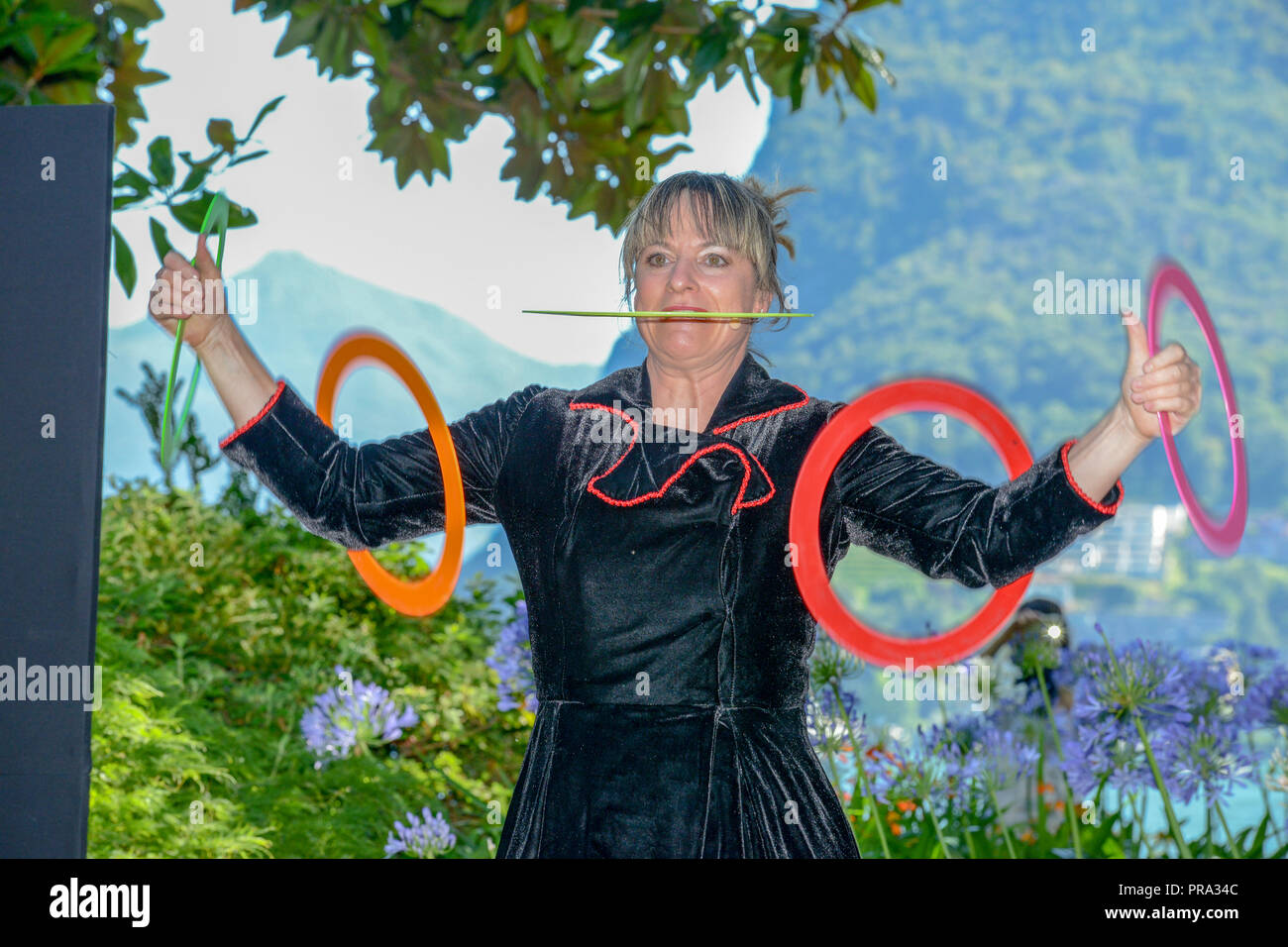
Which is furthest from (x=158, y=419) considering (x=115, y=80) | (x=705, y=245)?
(x=705, y=245)

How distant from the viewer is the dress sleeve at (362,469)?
2.73 metres

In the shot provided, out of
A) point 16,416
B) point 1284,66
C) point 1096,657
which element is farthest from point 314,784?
point 1284,66

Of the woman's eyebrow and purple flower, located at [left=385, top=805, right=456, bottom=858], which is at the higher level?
the woman's eyebrow

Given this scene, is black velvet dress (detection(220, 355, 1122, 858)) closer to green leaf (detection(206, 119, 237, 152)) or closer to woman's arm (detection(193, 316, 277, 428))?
woman's arm (detection(193, 316, 277, 428))

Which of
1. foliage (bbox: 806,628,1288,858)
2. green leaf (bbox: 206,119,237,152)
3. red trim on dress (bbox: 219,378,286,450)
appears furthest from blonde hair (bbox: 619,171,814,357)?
green leaf (bbox: 206,119,237,152)

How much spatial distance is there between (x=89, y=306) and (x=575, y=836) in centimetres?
168

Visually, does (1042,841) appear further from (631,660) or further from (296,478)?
(296,478)

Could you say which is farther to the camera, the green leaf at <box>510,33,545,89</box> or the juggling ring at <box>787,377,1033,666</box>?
the green leaf at <box>510,33,545,89</box>

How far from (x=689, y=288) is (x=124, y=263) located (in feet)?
7.77

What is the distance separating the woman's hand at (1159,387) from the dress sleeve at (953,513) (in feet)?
0.52

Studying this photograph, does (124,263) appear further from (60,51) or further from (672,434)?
(672,434)

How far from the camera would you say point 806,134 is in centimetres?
5988

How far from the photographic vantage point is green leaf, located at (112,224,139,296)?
4.08 metres

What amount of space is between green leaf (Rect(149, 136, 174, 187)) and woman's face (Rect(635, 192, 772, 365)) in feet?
7.35
